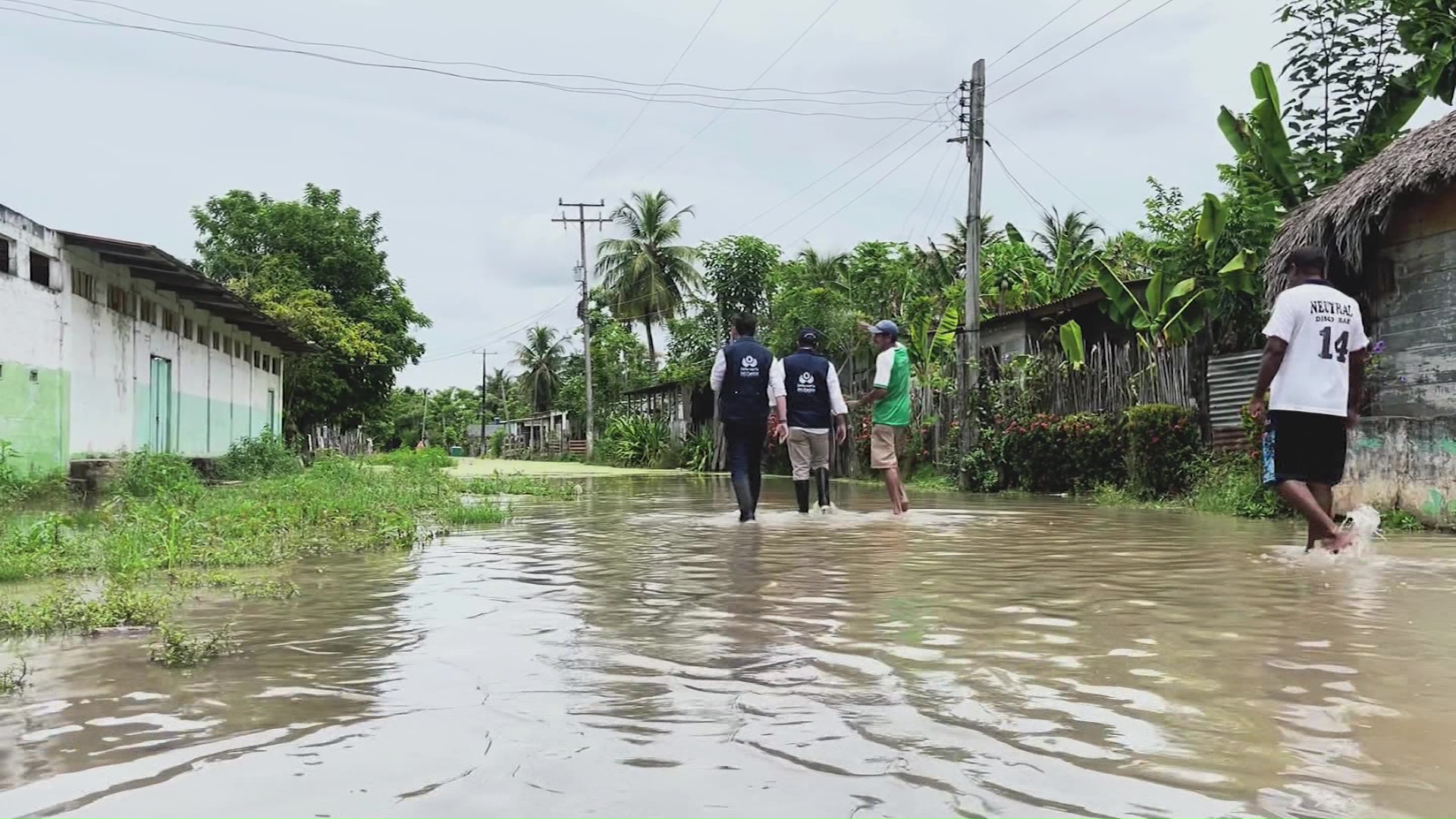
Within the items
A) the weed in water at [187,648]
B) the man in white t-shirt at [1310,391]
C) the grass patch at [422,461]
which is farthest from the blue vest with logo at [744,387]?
the grass patch at [422,461]

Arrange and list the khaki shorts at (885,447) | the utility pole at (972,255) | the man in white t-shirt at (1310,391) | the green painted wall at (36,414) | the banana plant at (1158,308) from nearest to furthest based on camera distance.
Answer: the man in white t-shirt at (1310,391)
the khaki shorts at (885,447)
the green painted wall at (36,414)
the banana plant at (1158,308)
the utility pole at (972,255)

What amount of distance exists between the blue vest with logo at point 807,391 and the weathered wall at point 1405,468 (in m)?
4.34

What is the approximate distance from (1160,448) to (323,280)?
2917 centimetres

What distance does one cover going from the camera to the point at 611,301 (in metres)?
47.0

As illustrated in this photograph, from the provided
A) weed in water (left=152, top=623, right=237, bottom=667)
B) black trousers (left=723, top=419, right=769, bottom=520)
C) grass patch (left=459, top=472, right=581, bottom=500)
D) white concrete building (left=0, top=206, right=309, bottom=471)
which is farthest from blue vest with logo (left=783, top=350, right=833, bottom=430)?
white concrete building (left=0, top=206, right=309, bottom=471)

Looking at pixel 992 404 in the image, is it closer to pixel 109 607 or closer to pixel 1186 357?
pixel 1186 357

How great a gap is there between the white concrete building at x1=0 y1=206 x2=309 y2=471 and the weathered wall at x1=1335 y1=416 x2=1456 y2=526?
46.1 ft

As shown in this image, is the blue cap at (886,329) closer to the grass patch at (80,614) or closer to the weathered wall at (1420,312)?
the weathered wall at (1420,312)

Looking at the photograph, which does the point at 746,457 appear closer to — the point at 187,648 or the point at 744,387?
the point at 744,387

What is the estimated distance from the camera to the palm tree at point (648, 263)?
147 feet

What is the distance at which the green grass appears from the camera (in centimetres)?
324

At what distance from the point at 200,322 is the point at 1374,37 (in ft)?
67.0

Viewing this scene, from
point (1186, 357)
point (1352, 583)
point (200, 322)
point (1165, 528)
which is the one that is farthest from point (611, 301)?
point (1352, 583)

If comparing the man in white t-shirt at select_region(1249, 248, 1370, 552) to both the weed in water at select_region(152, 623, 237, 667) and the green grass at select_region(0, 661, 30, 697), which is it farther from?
the green grass at select_region(0, 661, 30, 697)
